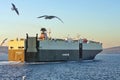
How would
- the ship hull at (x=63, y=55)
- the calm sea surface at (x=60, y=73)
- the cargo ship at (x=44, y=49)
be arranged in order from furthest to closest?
the ship hull at (x=63, y=55)
the cargo ship at (x=44, y=49)
the calm sea surface at (x=60, y=73)

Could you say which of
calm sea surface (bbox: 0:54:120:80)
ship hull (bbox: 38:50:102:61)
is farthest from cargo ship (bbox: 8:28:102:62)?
calm sea surface (bbox: 0:54:120:80)

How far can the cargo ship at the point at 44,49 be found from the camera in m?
123

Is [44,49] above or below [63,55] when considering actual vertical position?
above

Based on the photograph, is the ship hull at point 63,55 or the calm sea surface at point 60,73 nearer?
the calm sea surface at point 60,73

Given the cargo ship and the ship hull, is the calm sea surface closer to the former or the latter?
the cargo ship

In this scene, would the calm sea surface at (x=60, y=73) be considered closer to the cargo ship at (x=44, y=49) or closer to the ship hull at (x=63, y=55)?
the cargo ship at (x=44, y=49)

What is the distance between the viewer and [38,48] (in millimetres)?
123250

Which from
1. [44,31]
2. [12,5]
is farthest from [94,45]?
[12,5]

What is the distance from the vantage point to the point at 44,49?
408ft

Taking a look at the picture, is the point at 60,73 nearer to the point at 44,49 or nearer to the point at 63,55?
the point at 44,49

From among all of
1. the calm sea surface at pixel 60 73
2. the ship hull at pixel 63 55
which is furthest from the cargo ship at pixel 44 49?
the calm sea surface at pixel 60 73

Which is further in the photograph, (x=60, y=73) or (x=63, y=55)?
(x=63, y=55)

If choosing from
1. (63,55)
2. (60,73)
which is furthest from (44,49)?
(60,73)

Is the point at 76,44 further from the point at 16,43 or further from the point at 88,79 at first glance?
the point at 88,79
